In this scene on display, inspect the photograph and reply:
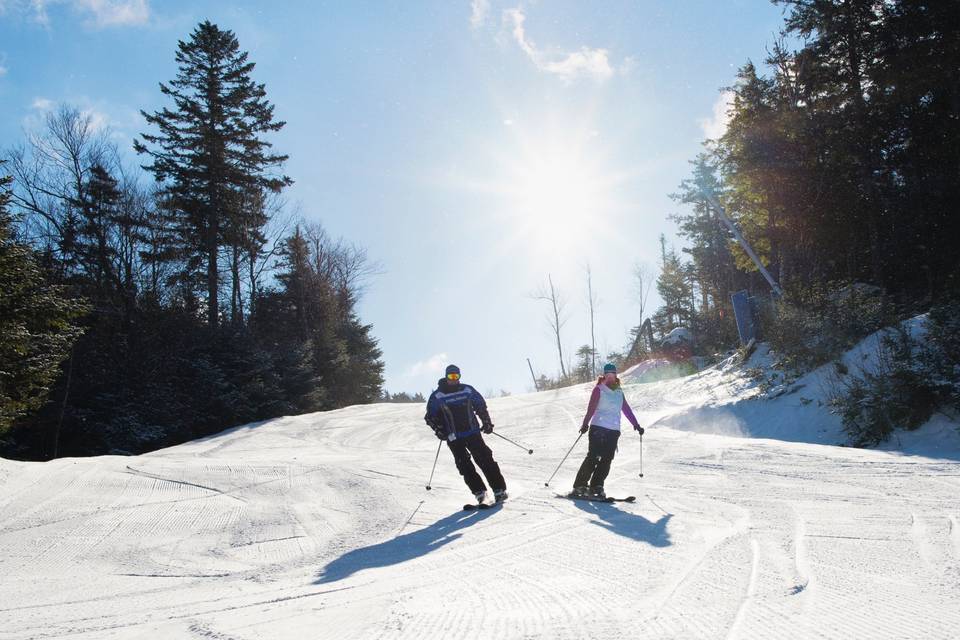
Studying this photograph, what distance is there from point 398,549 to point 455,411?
2436mm

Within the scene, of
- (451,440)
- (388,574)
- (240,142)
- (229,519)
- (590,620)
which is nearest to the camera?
(590,620)

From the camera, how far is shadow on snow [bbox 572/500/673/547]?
4.59 m

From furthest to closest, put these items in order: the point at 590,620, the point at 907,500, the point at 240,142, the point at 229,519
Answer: the point at 240,142 < the point at 229,519 < the point at 907,500 < the point at 590,620

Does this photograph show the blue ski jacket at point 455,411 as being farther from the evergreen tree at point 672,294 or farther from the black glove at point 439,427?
the evergreen tree at point 672,294

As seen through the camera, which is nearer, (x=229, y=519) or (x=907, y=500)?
(x=907, y=500)

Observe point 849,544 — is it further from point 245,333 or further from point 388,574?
point 245,333

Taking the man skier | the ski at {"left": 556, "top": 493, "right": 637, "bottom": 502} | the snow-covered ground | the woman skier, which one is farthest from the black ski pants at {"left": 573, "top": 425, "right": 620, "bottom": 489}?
the man skier

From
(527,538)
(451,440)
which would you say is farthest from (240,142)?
(527,538)

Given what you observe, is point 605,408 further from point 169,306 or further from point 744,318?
point 169,306

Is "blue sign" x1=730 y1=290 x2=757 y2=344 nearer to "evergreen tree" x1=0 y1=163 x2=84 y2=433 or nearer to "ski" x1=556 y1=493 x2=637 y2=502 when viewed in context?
"ski" x1=556 y1=493 x2=637 y2=502

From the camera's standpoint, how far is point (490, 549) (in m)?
4.46

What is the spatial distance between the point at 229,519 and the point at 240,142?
2638 centimetres

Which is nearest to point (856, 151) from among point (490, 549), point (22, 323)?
point (490, 549)

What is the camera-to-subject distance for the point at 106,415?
1953 cm
